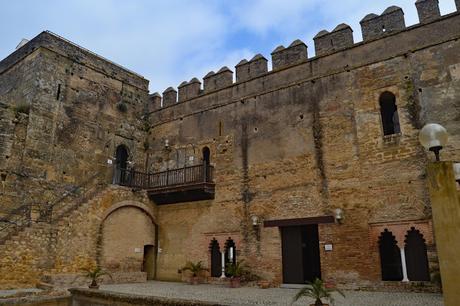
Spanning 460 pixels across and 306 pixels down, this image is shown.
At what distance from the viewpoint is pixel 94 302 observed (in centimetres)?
873

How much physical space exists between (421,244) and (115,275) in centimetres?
1106

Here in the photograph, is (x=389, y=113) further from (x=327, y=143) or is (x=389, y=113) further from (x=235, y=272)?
(x=235, y=272)

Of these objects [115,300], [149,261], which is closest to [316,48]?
[115,300]

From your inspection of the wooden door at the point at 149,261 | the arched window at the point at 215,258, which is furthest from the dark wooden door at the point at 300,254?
the wooden door at the point at 149,261

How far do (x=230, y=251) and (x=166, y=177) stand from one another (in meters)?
4.91

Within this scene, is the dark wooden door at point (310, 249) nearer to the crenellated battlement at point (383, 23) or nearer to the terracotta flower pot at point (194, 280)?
the terracotta flower pot at point (194, 280)

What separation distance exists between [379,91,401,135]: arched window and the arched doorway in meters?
11.8

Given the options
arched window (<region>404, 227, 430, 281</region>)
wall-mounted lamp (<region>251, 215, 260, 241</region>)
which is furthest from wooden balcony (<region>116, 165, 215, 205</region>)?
arched window (<region>404, 227, 430, 281</region>)

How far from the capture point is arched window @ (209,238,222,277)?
15117mm

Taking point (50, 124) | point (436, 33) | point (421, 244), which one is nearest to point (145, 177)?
point (50, 124)

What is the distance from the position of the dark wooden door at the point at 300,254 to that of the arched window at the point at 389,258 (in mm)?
2540

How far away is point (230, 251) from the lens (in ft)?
48.5

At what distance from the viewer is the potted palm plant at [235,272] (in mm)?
13391

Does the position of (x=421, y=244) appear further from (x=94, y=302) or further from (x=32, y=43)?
(x=32, y=43)
